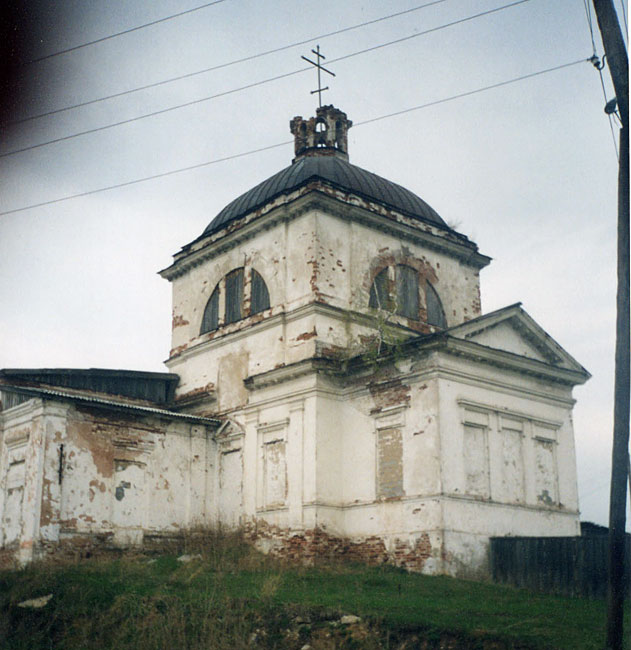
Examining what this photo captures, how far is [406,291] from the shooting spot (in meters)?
22.5

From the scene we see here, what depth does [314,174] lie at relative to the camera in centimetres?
2162

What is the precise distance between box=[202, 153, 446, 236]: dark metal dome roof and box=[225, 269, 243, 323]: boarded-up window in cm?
157

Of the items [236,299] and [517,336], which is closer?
[517,336]

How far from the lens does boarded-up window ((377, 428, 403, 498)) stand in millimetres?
18141

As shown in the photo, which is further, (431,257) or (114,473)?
(431,257)

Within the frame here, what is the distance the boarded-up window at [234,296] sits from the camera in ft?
74.7

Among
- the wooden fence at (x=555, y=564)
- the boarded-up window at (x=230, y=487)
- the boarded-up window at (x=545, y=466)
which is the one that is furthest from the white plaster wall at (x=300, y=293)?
the wooden fence at (x=555, y=564)

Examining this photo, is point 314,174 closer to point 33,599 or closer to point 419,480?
point 419,480

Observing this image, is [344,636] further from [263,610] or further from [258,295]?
[258,295]

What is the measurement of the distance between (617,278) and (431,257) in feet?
45.4

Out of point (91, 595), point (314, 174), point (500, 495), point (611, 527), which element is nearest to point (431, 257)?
point (314, 174)

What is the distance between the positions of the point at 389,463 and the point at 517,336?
434 cm

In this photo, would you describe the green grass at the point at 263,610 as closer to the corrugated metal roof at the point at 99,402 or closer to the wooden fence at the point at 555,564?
the wooden fence at the point at 555,564

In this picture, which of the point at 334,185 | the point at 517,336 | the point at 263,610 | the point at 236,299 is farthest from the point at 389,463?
the point at 334,185
